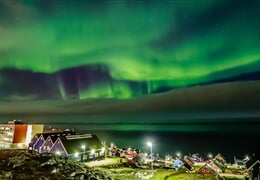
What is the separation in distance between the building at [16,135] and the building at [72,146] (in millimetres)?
16946

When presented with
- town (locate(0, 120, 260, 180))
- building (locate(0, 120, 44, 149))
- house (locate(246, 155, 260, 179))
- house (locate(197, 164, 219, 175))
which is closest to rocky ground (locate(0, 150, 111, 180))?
town (locate(0, 120, 260, 180))

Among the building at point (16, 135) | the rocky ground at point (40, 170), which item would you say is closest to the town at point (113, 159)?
the building at point (16, 135)

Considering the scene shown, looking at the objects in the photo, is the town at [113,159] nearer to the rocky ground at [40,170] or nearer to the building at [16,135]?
the building at [16,135]

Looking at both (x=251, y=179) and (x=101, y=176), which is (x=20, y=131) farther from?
(x=251, y=179)

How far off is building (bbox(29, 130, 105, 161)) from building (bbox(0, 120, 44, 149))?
16946 millimetres

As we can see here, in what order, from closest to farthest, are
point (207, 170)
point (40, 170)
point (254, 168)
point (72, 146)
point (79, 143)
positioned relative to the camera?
point (40, 170), point (254, 168), point (207, 170), point (72, 146), point (79, 143)

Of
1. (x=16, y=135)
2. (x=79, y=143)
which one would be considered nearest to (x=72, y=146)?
(x=79, y=143)

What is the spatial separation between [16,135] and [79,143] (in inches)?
1486

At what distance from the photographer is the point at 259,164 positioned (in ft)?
171

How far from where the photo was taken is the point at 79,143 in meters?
75.9

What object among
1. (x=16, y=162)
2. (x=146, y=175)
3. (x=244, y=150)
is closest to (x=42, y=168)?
(x=16, y=162)

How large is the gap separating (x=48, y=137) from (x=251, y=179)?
194 ft

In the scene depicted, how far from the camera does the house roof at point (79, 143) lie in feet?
240

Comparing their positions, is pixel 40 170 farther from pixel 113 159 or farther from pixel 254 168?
pixel 254 168
